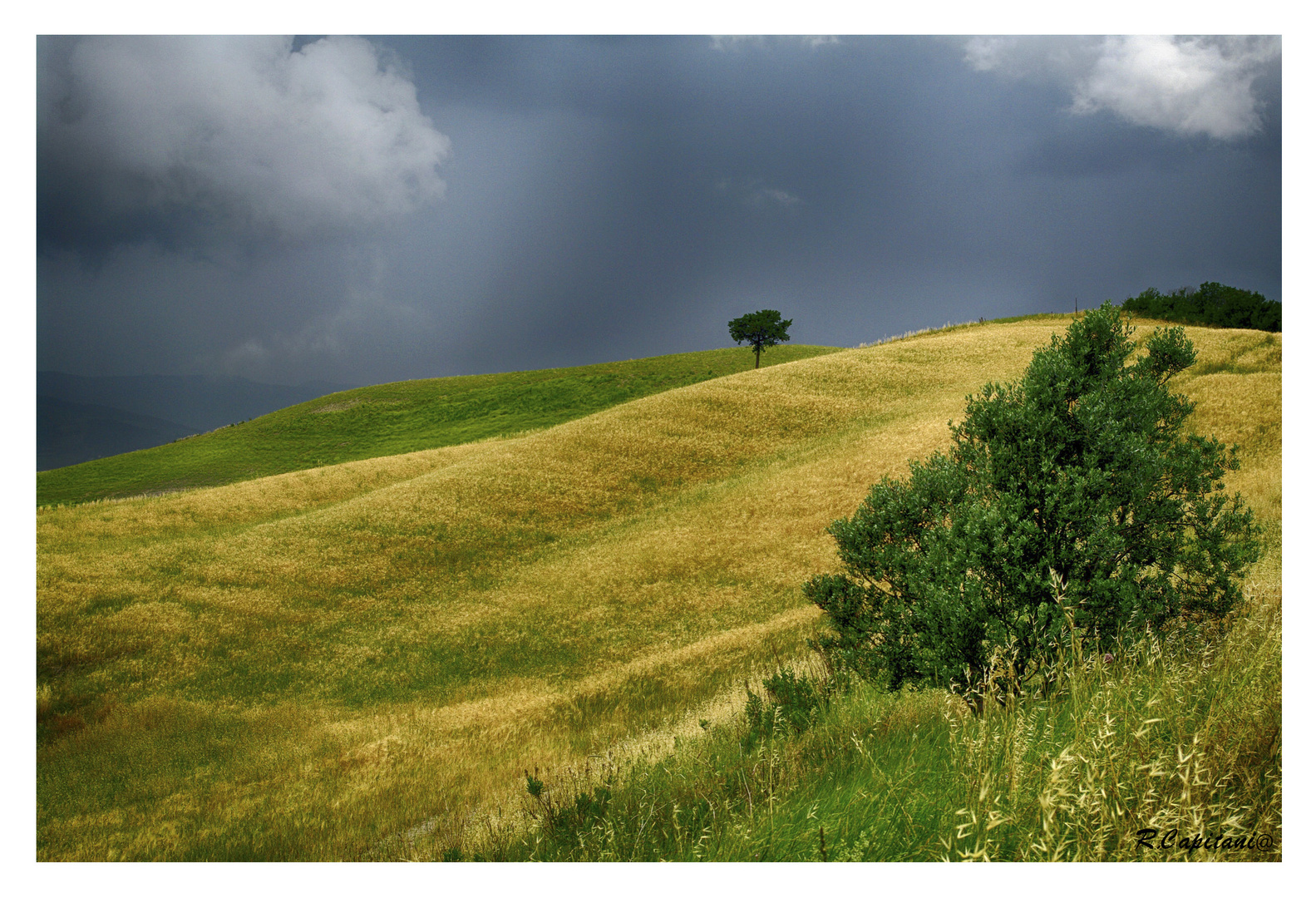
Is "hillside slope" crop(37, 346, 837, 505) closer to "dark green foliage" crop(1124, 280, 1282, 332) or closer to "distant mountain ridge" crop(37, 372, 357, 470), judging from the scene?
"distant mountain ridge" crop(37, 372, 357, 470)

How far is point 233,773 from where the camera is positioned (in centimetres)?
933

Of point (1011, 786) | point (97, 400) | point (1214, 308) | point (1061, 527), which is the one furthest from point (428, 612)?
point (1214, 308)

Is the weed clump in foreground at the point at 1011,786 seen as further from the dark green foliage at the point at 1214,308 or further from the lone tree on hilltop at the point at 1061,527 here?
the dark green foliage at the point at 1214,308

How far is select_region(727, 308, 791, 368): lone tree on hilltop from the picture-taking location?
59031mm

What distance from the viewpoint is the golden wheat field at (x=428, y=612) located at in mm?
8539

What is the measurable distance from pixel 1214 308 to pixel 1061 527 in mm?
44031

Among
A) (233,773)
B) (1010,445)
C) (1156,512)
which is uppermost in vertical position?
(1010,445)

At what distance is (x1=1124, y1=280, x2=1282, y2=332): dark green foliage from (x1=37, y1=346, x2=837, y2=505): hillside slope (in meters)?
34.8

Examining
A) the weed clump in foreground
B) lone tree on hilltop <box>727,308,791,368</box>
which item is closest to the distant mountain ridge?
the weed clump in foreground

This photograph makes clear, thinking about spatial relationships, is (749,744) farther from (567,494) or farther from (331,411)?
(331,411)

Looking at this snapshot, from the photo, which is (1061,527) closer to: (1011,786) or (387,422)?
(1011,786)

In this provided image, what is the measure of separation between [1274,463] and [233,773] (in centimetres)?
2450

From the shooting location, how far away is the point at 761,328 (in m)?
59.7

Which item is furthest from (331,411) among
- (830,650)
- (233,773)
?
(830,650)
